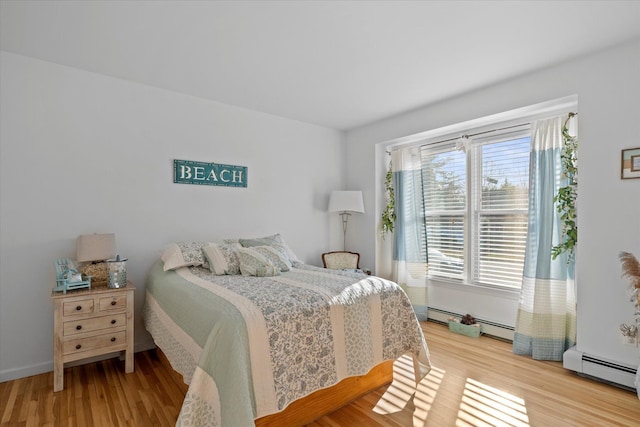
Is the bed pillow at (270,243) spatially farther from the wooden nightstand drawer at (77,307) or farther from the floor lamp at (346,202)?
the wooden nightstand drawer at (77,307)

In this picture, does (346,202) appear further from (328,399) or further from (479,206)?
(328,399)

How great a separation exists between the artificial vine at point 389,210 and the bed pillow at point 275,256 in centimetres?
179

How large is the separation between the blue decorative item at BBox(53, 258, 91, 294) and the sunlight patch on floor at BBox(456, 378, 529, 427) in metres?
2.85

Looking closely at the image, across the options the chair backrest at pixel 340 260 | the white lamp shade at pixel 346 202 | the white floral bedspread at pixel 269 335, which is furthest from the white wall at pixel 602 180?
the chair backrest at pixel 340 260

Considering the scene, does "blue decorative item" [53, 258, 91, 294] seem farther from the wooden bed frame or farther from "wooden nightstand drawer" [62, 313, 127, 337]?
the wooden bed frame

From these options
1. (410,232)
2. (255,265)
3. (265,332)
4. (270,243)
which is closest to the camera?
(265,332)

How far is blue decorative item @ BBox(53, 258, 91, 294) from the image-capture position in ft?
8.08

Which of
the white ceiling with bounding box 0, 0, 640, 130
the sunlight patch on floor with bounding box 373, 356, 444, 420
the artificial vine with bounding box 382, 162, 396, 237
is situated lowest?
the sunlight patch on floor with bounding box 373, 356, 444, 420

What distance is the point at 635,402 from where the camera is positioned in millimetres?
2240

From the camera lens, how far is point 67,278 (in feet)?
8.11

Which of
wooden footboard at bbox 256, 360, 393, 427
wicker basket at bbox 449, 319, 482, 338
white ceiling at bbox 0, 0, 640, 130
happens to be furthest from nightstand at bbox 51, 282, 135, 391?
wicker basket at bbox 449, 319, 482, 338

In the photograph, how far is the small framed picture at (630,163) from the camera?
242cm

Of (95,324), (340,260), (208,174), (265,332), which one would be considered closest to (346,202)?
(340,260)

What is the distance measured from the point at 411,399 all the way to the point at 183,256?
2182 mm
